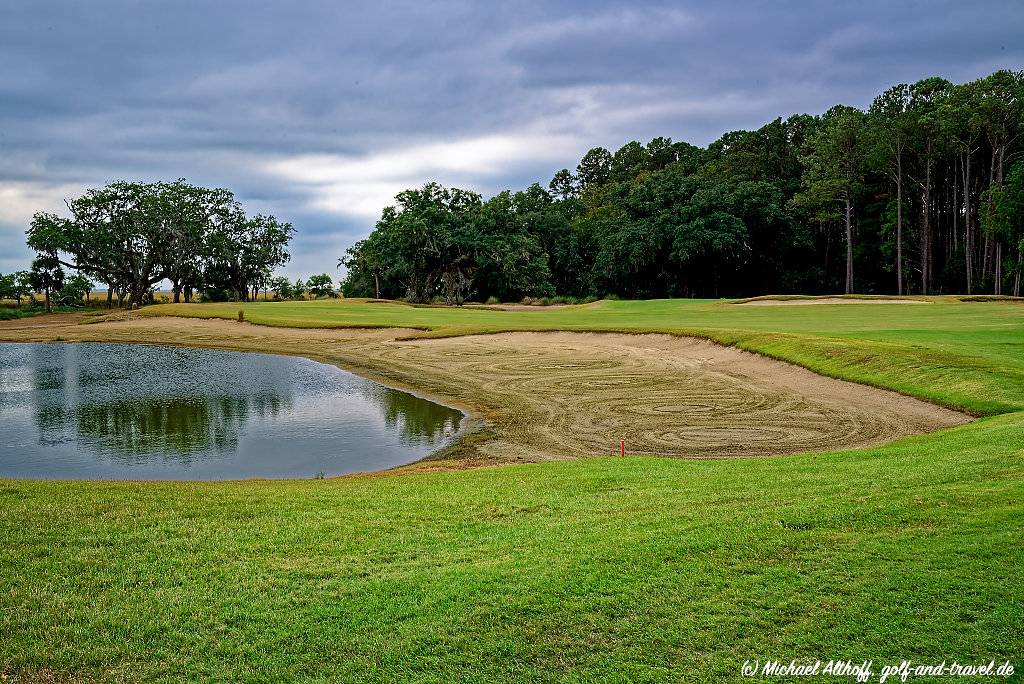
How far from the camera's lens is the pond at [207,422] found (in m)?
12.7

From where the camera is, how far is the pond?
12656mm

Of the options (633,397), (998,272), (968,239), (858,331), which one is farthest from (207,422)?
(968,239)

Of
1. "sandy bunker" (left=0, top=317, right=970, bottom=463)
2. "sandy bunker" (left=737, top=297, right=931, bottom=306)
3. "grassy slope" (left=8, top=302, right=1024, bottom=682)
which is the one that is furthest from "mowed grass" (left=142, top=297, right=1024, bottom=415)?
"grassy slope" (left=8, top=302, right=1024, bottom=682)

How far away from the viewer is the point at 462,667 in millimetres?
4234

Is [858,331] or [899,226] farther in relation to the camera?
[899,226]

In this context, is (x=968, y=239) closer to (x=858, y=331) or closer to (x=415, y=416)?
(x=858, y=331)

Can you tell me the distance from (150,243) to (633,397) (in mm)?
67103

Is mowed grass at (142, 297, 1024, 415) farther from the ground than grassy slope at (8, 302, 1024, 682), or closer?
farther from the ground

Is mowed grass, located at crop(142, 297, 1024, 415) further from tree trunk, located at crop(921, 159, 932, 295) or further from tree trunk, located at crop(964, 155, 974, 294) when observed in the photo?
tree trunk, located at crop(921, 159, 932, 295)

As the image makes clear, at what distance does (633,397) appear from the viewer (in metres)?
17.0

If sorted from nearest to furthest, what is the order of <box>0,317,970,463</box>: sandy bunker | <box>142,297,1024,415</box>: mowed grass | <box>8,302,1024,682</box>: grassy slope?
1. <box>8,302,1024,682</box>: grassy slope
2. <box>0,317,970,463</box>: sandy bunker
3. <box>142,297,1024,415</box>: mowed grass

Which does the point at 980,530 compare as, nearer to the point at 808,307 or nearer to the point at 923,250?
the point at 808,307

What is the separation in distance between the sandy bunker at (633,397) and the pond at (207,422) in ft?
5.55

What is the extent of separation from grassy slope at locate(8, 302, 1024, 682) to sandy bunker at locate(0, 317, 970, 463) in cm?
394
